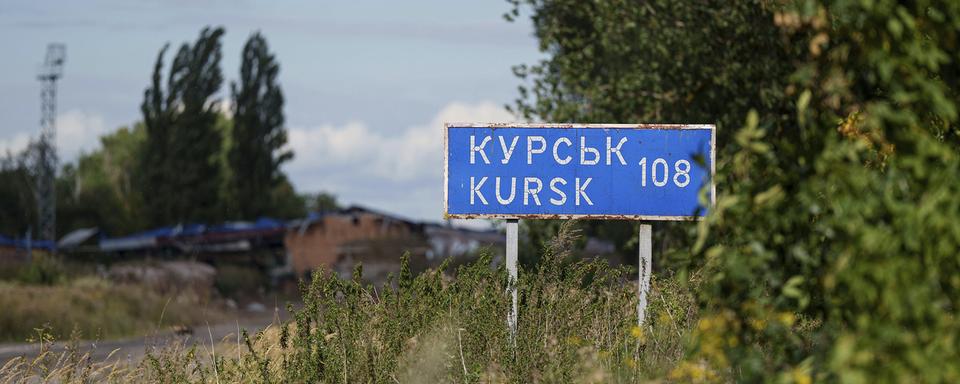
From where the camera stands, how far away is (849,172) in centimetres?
502

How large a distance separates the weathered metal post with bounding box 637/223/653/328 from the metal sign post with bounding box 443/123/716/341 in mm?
27

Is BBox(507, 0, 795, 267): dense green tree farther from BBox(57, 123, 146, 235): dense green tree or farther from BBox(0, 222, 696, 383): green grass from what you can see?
BBox(57, 123, 146, 235): dense green tree

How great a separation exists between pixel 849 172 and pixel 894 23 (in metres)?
0.63

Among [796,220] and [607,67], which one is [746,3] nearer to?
[607,67]

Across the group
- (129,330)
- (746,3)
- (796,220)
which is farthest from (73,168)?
(796,220)

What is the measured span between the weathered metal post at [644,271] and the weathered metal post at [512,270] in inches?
43.2

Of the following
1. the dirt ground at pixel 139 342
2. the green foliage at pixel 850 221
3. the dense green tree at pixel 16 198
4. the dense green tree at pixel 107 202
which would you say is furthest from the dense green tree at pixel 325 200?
the green foliage at pixel 850 221

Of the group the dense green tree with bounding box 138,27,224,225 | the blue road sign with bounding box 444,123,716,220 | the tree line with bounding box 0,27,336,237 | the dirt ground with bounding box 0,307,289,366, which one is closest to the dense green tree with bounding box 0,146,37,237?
the tree line with bounding box 0,27,336,237

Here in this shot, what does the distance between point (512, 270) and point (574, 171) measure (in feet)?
4.32

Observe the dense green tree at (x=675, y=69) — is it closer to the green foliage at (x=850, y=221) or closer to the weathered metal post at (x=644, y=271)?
the weathered metal post at (x=644, y=271)

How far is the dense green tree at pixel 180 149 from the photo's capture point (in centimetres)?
5666

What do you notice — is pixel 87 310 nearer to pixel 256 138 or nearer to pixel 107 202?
pixel 256 138

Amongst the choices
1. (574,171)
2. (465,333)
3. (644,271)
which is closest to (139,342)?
(574,171)

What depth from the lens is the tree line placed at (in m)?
56.9
